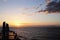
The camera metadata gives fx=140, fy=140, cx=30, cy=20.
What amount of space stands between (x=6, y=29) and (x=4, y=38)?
116 centimetres

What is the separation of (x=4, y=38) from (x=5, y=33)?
711 millimetres

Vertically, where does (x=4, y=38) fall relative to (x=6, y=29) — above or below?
below

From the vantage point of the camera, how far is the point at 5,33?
52.4ft

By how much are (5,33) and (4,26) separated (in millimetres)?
890

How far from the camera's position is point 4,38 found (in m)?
15.5

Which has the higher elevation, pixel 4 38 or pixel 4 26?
pixel 4 26

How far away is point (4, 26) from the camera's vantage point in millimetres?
15617

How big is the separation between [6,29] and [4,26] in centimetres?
64

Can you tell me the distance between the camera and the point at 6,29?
16125 mm
